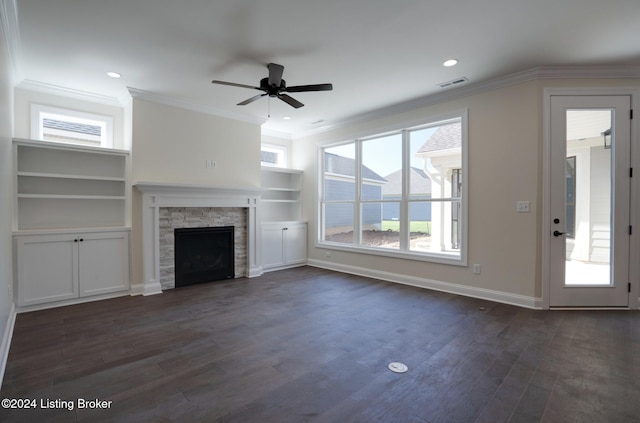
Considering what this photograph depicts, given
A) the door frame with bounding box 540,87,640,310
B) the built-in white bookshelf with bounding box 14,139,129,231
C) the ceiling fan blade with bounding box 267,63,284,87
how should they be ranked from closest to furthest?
the ceiling fan blade with bounding box 267,63,284,87 < the door frame with bounding box 540,87,640,310 < the built-in white bookshelf with bounding box 14,139,129,231

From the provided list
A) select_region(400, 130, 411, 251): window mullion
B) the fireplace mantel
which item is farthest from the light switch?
the fireplace mantel

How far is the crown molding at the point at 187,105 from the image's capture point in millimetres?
4398

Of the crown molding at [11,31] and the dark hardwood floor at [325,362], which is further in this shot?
the crown molding at [11,31]

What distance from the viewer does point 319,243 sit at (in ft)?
21.0

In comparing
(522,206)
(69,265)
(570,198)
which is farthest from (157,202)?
(570,198)

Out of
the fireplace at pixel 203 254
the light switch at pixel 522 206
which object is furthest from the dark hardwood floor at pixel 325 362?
the light switch at pixel 522 206

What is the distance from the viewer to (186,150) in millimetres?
4910

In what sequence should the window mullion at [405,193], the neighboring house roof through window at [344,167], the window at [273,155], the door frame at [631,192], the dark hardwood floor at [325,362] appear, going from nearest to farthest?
the dark hardwood floor at [325,362] < the door frame at [631,192] < the window mullion at [405,193] < the neighboring house roof through window at [344,167] < the window at [273,155]

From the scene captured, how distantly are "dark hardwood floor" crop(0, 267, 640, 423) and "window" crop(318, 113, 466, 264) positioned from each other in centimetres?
120

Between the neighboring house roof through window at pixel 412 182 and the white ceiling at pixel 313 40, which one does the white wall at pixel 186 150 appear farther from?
the neighboring house roof through window at pixel 412 182

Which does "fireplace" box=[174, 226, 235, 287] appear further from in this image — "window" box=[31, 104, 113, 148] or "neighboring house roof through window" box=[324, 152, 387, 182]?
"neighboring house roof through window" box=[324, 152, 387, 182]

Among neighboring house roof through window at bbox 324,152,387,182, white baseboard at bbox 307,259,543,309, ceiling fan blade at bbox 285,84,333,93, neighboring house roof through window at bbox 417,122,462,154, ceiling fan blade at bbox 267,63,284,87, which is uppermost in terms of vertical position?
ceiling fan blade at bbox 267,63,284,87

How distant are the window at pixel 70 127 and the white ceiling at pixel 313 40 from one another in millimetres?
376

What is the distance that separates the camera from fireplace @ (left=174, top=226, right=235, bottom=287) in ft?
15.9
